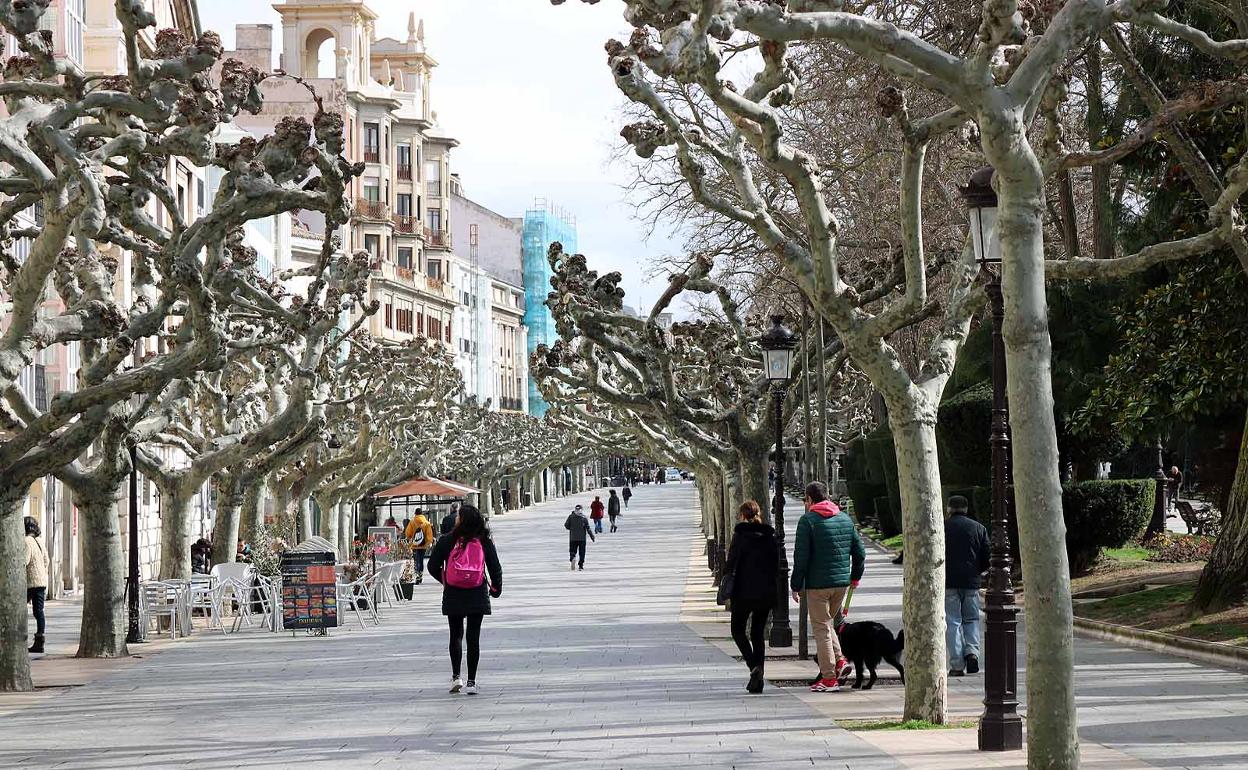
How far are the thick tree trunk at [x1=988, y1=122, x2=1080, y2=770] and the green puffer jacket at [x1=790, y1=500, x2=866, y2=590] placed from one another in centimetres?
626

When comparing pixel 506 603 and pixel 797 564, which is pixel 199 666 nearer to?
pixel 797 564

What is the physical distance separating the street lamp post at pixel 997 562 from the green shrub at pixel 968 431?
51.6ft

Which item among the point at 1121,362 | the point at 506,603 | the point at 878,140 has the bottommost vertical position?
the point at 506,603

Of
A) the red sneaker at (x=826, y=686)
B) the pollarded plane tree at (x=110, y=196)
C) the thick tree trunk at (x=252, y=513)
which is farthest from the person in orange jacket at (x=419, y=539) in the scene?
the red sneaker at (x=826, y=686)

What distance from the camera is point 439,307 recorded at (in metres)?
113

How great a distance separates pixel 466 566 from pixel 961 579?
469 cm

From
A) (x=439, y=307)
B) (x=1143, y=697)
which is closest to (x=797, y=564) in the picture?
(x=1143, y=697)

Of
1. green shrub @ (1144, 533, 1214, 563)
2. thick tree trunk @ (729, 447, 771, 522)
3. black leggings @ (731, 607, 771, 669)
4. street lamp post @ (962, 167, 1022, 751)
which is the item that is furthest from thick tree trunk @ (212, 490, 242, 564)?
street lamp post @ (962, 167, 1022, 751)

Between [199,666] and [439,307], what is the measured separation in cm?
9226

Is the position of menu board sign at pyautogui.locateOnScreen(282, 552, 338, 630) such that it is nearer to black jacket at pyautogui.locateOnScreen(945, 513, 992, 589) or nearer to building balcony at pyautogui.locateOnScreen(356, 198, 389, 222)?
black jacket at pyautogui.locateOnScreen(945, 513, 992, 589)

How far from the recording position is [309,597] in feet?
86.0

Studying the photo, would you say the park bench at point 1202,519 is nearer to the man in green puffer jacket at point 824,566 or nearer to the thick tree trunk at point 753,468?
the thick tree trunk at point 753,468

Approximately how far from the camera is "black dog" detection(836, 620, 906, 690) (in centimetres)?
1568

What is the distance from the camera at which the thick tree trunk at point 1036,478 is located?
8.98 metres
